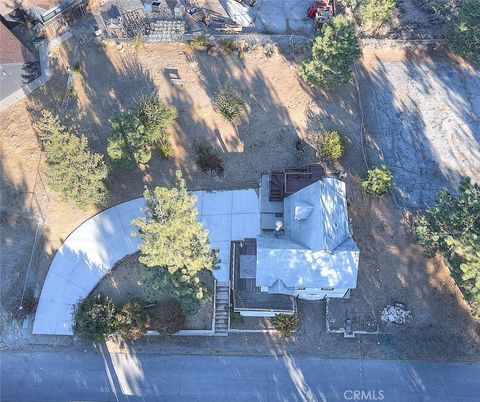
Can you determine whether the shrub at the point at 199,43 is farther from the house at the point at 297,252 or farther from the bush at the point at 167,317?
the bush at the point at 167,317

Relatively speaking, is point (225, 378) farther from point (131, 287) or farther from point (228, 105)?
point (228, 105)

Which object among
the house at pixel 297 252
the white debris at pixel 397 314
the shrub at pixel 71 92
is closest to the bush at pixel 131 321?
the house at pixel 297 252

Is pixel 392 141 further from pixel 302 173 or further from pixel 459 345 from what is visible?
pixel 459 345

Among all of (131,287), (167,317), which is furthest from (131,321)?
(131,287)

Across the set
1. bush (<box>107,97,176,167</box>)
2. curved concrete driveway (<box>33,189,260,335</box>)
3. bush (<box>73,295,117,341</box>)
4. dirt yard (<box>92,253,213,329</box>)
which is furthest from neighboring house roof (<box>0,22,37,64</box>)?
bush (<box>73,295,117,341</box>)

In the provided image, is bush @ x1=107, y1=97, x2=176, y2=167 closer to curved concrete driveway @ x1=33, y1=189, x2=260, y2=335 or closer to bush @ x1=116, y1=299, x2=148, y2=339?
curved concrete driveway @ x1=33, y1=189, x2=260, y2=335
